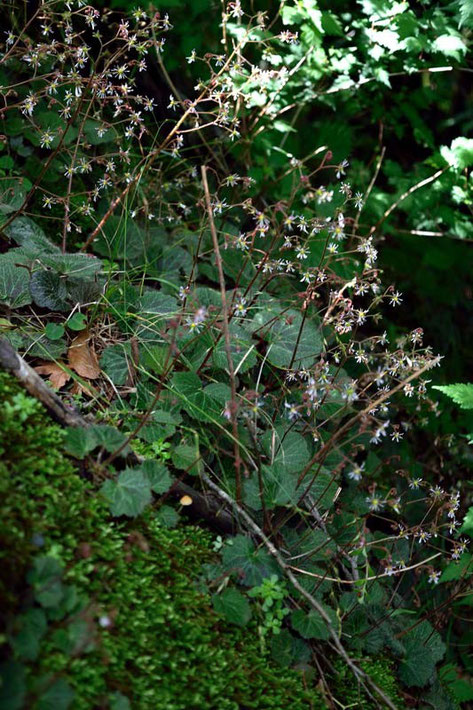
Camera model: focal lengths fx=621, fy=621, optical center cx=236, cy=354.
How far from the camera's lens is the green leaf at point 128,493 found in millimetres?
1803

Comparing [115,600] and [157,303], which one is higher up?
[157,303]

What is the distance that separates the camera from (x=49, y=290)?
8.00ft

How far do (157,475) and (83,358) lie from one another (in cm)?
65

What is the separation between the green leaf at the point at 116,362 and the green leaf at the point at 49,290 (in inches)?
10.5

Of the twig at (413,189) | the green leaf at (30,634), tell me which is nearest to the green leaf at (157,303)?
the twig at (413,189)

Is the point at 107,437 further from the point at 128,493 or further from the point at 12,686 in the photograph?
the point at 12,686

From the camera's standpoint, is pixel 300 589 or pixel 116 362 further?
pixel 116 362

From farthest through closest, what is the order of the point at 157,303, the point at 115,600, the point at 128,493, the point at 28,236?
the point at 28,236 < the point at 157,303 < the point at 128,493 < the point at 115,600

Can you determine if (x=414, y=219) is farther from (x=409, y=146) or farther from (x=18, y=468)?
(x=18, y=468)

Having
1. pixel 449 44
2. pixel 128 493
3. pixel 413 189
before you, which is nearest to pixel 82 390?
pixel 128 493

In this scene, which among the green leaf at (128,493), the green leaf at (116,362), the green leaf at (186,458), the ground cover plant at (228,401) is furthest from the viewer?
the green leaf at (116,362)

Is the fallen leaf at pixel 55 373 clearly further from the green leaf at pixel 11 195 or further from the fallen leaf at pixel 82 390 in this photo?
the green leaf at pixel 11 195

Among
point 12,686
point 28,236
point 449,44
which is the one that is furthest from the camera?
point 449,44

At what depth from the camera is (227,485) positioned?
2.14 meters
